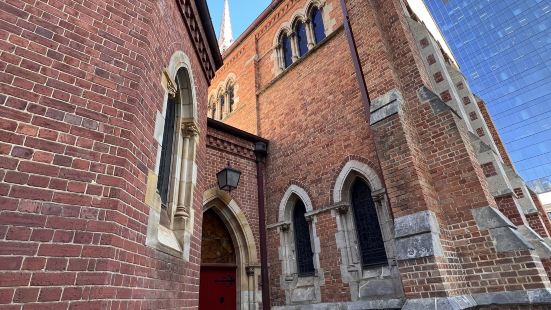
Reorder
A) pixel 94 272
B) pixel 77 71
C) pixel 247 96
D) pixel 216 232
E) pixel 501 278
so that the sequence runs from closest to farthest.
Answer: pixel 94 272 < pixel 77 71 < pixel 501 278 < pixel 216 232 < pixel 247 96

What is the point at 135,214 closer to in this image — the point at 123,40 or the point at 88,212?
the point at 88,212

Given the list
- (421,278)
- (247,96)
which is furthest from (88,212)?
(247,96)

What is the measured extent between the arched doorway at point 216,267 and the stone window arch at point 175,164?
134 inches

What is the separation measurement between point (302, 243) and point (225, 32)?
30.8 m

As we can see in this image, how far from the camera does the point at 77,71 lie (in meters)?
2.80

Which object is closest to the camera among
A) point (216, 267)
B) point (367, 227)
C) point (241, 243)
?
point (367, 227)

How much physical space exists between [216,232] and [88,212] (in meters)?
6.11

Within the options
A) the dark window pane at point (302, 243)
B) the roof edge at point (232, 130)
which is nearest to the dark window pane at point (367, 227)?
the dark window pane at point (302, 243)

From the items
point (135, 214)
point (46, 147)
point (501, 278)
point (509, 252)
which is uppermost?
point (46, 147)

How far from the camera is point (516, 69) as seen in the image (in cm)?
5262

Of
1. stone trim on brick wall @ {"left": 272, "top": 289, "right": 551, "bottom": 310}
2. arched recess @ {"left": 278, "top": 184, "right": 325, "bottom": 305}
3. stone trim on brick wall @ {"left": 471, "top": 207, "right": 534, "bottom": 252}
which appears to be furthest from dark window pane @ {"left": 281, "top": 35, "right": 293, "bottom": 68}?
stone trim on brick wall @ {"left": 272, "top": 289, "right": 551, "bottom": 310}

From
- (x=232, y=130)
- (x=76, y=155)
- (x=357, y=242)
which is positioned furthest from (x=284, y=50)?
(x=76, y=155)

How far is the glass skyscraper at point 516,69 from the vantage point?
50000 millimetres

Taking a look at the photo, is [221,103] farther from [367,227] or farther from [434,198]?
[434,198]
